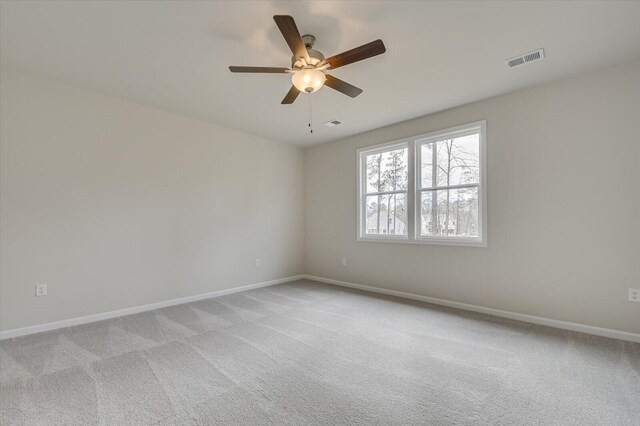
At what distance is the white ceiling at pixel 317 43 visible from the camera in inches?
86.0

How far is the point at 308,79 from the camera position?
7.91 ft

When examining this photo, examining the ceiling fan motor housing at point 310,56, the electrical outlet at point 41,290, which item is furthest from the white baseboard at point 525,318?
the electrical outlet at point 41,290

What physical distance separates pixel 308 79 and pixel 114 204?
9.72 feet

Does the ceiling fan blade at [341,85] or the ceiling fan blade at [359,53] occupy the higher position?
the ceiling fan blade at [359,53]

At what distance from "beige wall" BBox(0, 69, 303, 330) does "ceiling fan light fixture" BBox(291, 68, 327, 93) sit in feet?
8.55

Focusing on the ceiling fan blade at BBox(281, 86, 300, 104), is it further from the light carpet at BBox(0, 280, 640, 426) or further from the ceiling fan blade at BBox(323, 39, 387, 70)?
the light carpet at BBox(0, 280, 640, 426)

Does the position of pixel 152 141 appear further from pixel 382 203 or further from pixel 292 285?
pixel 382 203

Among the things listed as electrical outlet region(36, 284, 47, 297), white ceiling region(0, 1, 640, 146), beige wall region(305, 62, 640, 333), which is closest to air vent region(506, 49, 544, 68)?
white ceiling region(0, 1, 640, 146)

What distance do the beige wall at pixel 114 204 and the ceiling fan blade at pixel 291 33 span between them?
9.18 feet

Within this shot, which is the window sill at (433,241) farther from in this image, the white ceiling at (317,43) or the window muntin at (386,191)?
the white ceiling at (317,43)

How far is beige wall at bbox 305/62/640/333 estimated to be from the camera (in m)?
2.89

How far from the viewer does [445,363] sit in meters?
2.41

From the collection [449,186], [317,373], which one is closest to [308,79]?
[317,373]

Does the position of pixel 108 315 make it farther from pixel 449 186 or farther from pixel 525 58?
pixel 525 58
